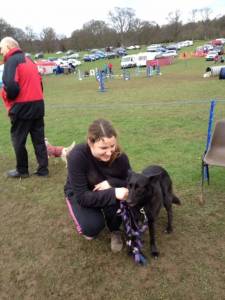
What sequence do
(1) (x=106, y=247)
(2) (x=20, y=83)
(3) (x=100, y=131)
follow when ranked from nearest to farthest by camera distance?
(3) (x=100, y=131), (1) (x=106, y=247), (2) (x=20, y=83)

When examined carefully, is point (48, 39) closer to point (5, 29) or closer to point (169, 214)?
point (5, 29)

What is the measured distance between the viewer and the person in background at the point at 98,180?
2793 millimetres

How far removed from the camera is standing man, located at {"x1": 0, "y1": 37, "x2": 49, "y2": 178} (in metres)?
4.34

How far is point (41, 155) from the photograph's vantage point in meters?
5.05

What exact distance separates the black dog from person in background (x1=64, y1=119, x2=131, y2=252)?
0.13 meters

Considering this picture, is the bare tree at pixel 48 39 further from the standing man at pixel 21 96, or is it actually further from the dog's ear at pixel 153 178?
the dog's ear at pixel 153 178

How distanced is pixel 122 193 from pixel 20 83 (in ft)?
8.30

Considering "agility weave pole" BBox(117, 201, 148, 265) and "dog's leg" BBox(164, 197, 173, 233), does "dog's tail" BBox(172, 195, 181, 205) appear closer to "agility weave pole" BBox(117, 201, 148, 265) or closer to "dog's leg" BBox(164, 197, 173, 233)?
"dog's leg" BBox(164, 197, 173, 233)

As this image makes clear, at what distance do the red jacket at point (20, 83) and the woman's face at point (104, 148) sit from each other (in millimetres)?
2045

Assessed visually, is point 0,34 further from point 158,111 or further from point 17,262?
point 17,262

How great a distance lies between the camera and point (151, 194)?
293 cm

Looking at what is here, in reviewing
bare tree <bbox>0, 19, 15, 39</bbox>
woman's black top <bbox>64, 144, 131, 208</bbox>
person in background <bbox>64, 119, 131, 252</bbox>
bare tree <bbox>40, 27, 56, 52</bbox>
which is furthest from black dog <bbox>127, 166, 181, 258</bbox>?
bare tree <bbox>40, 27, 56, 52</bbox>

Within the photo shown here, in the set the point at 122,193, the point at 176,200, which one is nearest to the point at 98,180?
the point at 122,193

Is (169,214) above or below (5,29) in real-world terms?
above
